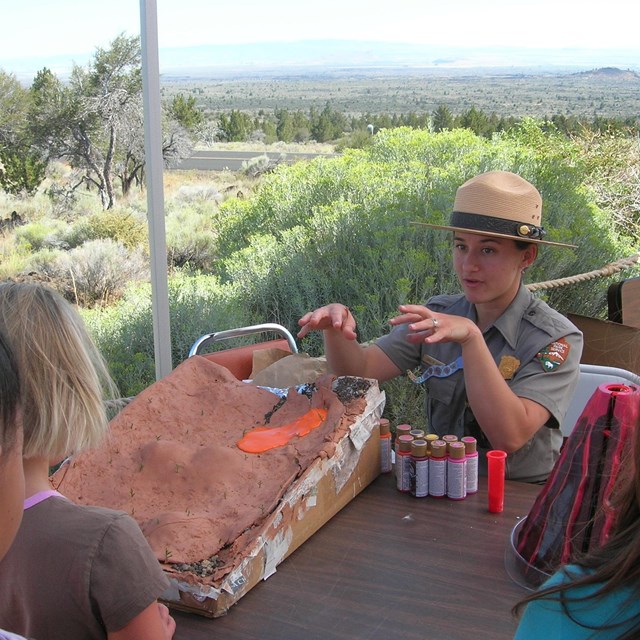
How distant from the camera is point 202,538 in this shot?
1508 mm

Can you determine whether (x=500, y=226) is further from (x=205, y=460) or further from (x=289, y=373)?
(x=205, y=460)

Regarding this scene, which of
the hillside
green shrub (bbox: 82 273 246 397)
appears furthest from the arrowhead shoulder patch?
the hillside

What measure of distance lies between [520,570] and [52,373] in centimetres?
92

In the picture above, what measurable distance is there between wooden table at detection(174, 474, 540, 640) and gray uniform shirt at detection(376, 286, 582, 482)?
0.30m

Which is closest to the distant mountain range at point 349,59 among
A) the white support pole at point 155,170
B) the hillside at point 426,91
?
the hillside at point 426,91

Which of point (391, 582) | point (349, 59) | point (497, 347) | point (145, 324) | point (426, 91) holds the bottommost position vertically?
point (145, 324)

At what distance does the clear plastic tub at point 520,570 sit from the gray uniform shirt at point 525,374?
1.59 feet

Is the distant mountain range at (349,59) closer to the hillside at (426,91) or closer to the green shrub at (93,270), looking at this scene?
the hillside at (426,91)

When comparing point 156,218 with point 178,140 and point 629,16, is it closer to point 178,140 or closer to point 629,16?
point 178,140

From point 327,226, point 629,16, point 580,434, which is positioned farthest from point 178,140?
point 629,16

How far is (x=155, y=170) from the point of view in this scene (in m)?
3.07

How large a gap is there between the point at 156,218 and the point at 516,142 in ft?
15.1

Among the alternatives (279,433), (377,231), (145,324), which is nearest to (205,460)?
(279,433)

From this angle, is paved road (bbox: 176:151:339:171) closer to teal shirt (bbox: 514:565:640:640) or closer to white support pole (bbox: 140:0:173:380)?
white support pole (bbox: 140:0:173:380)
